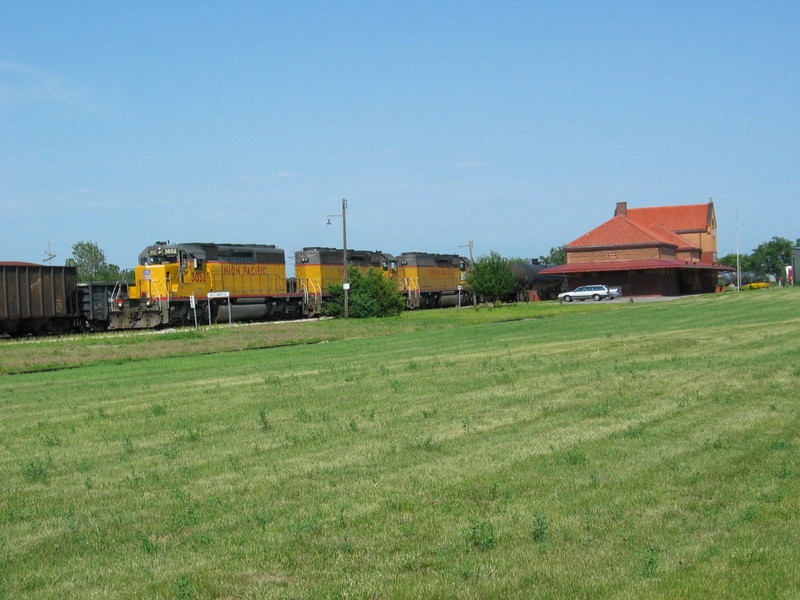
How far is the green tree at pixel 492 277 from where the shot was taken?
6456 cm

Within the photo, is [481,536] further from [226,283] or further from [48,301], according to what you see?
[226,283]

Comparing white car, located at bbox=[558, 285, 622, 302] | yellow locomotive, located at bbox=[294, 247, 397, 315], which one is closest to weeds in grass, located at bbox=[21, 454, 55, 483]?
yellow locomotive, located at bbox=[294, 247, 397, 315]

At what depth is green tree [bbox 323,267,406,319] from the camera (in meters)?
50.7

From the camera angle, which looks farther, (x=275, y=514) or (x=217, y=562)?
(x=275, y=514)

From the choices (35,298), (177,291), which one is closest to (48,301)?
(35,298)

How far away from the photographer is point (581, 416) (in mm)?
11672

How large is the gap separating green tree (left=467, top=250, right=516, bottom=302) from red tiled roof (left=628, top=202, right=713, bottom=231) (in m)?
38.4

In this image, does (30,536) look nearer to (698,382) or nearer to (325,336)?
(698,382)

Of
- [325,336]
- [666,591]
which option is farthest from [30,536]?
[325,336]

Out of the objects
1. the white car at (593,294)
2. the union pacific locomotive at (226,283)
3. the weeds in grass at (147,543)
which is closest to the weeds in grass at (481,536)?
the weeds in grass at (147,543)

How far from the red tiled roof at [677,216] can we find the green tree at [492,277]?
1510 inches

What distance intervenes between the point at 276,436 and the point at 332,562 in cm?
513

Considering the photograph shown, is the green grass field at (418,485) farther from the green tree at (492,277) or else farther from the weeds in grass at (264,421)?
the green tree at (492,277)

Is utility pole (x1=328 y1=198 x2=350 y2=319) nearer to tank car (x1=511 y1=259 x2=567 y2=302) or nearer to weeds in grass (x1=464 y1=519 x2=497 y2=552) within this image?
tank car (x1=511 y1=259 x2=567 y2=302)
